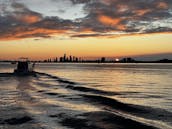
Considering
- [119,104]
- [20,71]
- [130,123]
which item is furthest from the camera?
[20,71]

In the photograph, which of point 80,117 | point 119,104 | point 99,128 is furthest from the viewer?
point 119,104

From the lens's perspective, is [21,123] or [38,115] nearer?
[21,123]

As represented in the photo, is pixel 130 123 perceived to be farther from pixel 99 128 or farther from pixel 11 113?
pixel 11 113

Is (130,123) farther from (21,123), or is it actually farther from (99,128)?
(21,123)

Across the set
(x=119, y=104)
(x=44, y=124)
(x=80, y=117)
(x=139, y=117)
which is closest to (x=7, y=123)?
(x=44, y=124)

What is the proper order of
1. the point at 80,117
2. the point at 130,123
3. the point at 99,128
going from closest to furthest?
the point at 99,128 → the point at 130,123 → the point at 80,117

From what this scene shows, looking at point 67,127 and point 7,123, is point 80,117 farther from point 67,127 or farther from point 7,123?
point 7,123

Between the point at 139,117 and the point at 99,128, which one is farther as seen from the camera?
the point at 139,117

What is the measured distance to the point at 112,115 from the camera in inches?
730

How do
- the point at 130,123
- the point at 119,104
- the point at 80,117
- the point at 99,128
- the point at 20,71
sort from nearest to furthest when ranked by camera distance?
the point at 99,128 < the point at 130,123 < the point at 80,117 < the point at 119,104 < the point at 20,71

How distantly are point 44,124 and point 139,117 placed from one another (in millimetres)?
6304

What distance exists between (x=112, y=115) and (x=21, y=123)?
19.9 ft

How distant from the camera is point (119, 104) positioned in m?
24.1

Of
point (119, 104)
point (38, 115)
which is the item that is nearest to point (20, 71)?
point (119, 104)
